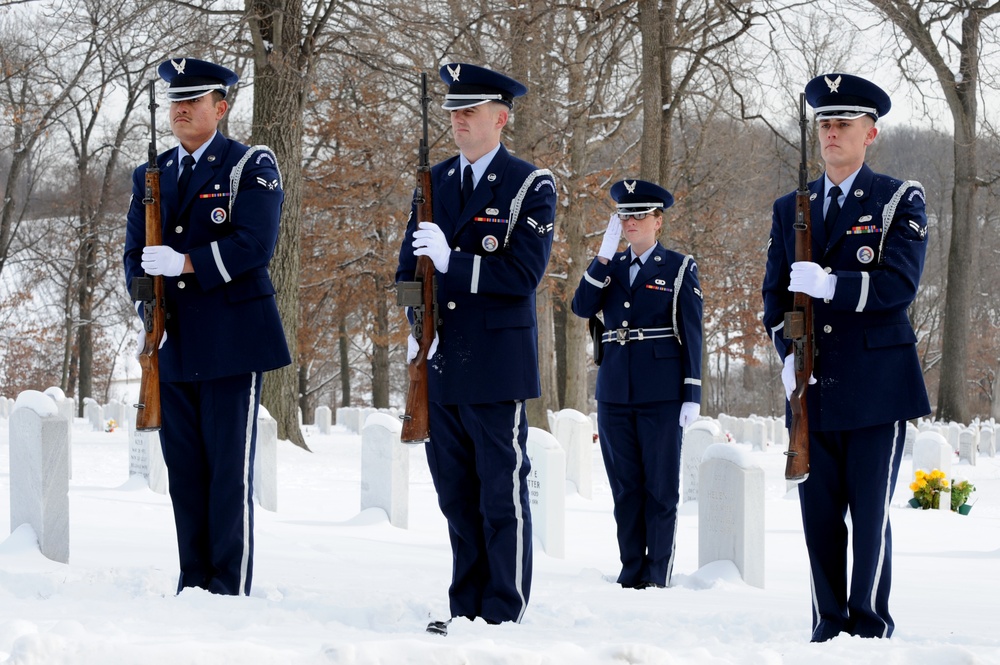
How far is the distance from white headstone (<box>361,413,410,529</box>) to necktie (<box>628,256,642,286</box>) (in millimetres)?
2560

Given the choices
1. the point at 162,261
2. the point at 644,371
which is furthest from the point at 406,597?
the point at 644,371

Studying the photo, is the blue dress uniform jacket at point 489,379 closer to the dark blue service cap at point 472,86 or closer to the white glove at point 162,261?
the dark blue service cap at point 472,86

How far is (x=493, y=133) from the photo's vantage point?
16.0ft

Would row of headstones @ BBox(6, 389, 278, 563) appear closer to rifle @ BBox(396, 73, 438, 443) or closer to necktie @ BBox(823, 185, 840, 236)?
rifle @ BBox(396, 73, 438, 443)

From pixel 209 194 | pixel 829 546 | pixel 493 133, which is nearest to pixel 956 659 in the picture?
pixel 829 546

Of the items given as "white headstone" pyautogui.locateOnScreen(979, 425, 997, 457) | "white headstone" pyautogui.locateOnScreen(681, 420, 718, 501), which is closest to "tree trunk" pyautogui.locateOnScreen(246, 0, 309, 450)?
"white headstone" pyautogui.locateOnScreen(681, 420, 718, 501)

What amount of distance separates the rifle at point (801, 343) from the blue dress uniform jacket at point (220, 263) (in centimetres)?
198

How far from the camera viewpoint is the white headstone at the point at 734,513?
695 centimetres

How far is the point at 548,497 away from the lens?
325 inches

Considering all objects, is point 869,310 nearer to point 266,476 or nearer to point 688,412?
point 688,412

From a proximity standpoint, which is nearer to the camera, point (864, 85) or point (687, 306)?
point (864, 85)

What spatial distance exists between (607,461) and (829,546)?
2476 mm

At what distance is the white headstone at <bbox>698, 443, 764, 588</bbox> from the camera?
6.95 meters

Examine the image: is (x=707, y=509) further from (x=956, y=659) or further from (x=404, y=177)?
(x=404, y=177)
